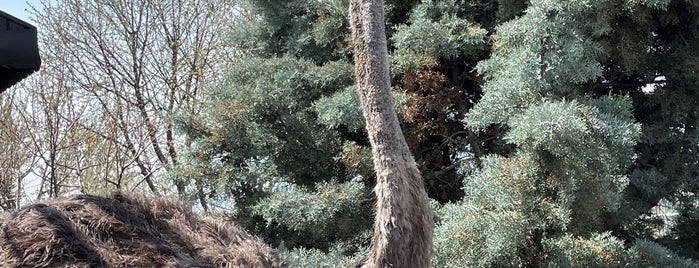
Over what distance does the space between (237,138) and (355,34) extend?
201 cm

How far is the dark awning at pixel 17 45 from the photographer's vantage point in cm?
286

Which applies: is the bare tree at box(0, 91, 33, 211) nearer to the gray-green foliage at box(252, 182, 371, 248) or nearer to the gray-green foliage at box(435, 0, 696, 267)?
the gray-green foliage at box(252, 182, 371, 248)

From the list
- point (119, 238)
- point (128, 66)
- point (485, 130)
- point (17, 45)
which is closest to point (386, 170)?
point (119, 238)

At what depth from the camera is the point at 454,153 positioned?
6.10 meters

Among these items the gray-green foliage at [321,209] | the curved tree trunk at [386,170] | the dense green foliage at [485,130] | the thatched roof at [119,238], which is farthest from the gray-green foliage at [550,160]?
the thatched roof at [119,238]

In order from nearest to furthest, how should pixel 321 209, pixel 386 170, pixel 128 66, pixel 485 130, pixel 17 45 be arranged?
pixel 17 45 < pixel 386 170 < pixel 321 209 < pixel 485 130 < pixel 128 66

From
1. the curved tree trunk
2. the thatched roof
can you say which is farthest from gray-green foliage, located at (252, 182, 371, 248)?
the curved tree trunk

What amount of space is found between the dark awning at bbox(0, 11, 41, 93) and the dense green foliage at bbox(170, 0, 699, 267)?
7.69 ft

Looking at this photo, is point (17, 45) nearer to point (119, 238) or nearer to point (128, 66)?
point (119, 238)

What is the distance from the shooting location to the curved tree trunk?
A: 12.0ft

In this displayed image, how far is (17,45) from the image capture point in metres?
2.87

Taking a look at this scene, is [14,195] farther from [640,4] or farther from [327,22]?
[640,4]

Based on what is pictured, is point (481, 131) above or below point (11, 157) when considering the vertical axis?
above

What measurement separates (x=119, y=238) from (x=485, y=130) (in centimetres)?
278
